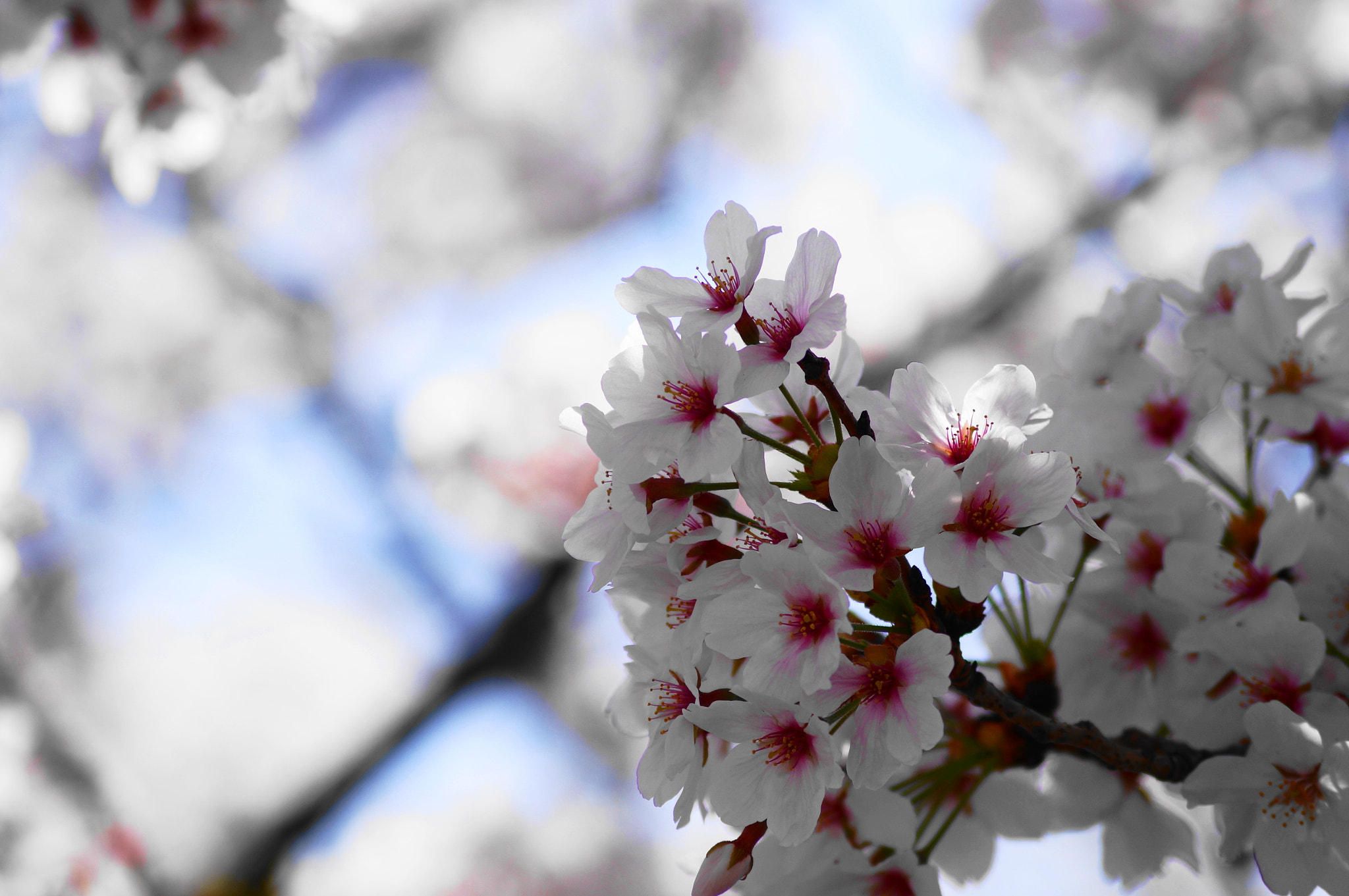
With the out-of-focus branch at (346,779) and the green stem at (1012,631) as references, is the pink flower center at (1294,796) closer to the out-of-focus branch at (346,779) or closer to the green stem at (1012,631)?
the green stem at (1012,631)

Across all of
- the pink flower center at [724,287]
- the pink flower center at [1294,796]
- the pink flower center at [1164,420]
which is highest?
the pink flower center at [724,287]

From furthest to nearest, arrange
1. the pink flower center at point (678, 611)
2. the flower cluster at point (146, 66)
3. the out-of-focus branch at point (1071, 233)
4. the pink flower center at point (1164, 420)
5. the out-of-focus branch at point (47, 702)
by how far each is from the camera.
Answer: the out-of-focus branch at point (1071, 233)
the out-of-focus branch at point (47, 702)
the flower cluster at point (146, 66)
the pink flower center at point (1164, 420)
the pink flower center at point (678, 611)

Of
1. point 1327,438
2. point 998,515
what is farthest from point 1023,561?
point 1327,438

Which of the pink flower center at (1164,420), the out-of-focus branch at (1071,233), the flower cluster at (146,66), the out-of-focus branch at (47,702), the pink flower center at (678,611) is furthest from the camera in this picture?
the out-of-focus branch at (1071,233)

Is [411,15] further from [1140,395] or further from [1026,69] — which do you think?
[1140,395]

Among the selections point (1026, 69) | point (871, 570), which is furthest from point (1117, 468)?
point (1026, 69)

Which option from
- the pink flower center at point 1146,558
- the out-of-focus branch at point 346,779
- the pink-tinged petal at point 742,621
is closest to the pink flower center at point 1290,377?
the pink flower center at point 1146,558

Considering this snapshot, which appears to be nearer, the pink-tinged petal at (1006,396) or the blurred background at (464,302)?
the pink-tinged petal at (1006,396)
